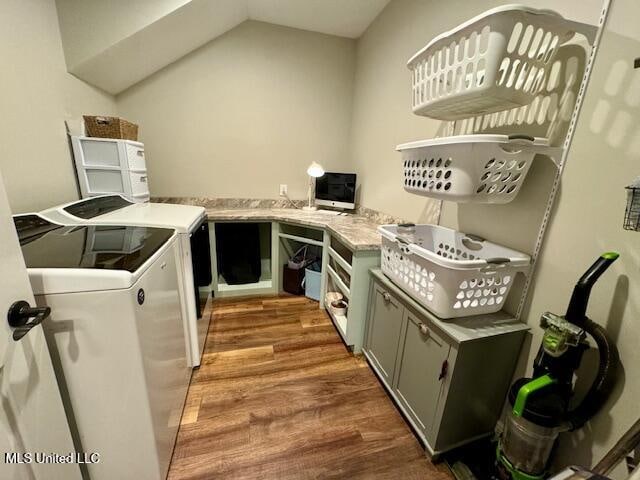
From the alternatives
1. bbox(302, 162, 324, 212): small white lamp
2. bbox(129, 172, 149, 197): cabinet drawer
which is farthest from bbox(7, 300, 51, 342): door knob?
bbox(302, 162, 324, 212): small white lamp

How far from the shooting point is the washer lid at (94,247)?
80cm

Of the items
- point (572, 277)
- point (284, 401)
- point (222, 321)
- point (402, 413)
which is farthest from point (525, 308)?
point (222, 321)

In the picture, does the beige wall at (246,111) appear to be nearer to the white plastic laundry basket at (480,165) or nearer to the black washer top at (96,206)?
the black washer top at (96,206)

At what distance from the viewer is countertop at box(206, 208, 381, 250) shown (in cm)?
175

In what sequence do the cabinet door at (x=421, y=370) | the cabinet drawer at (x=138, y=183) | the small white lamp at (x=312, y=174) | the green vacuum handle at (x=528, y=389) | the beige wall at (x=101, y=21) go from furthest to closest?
the small white lamp at (x=312, y=174), the cabinet drawer at (x=138, y=183), the beige wall at (x=101, y=21), the cabinet door at (x=421, y=370), the green vacuum handle at (x=528, y=389)

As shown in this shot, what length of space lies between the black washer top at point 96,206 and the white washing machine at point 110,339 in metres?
0.36

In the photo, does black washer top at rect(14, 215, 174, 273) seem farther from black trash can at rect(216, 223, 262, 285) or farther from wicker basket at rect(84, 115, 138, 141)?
black trash can at rect(216, 223, 262, 285)

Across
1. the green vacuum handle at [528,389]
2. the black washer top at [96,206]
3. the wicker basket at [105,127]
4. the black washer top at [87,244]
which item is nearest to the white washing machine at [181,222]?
the black washer top at [96,206]

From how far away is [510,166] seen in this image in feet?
3.27

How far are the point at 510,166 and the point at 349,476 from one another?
150 cm

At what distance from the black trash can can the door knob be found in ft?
6.25

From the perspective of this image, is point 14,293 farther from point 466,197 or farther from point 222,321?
point 222,321

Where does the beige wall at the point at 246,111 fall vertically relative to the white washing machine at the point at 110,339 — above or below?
above

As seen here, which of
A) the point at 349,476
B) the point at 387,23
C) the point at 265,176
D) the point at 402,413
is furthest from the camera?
the point at 265,176
